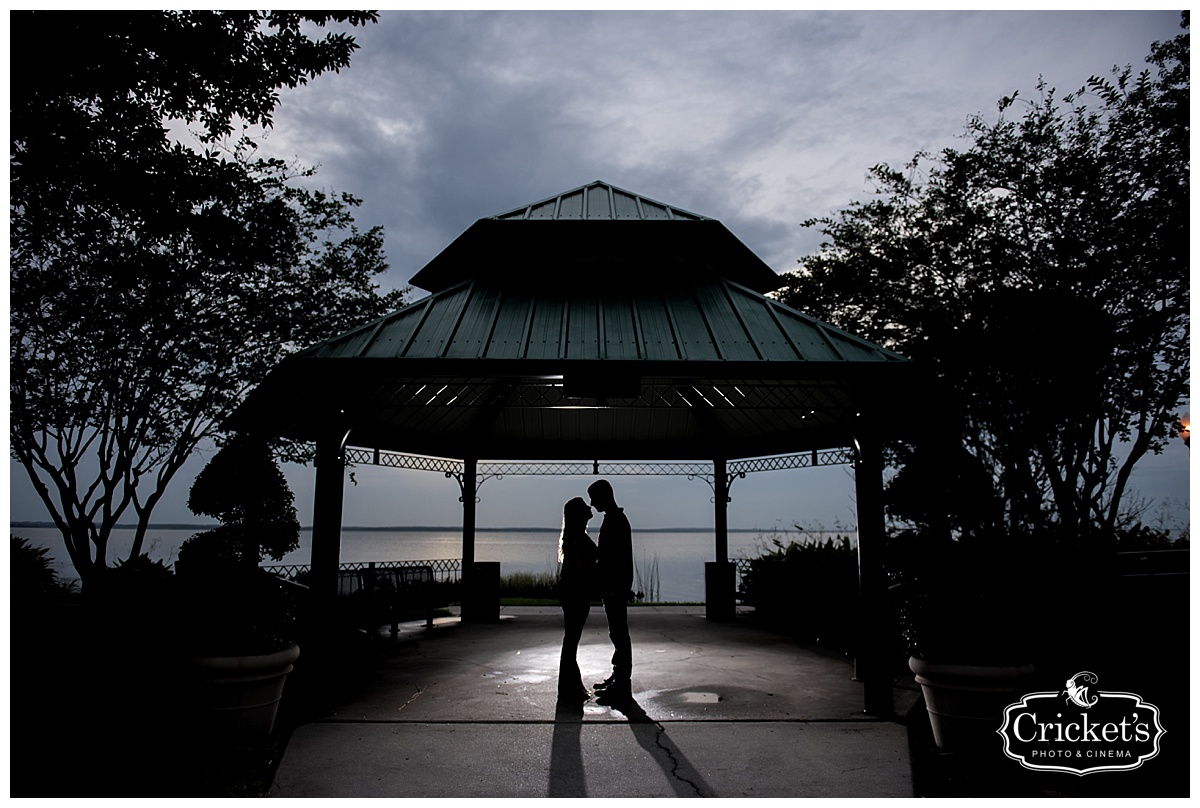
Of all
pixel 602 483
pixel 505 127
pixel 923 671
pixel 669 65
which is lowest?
pixel 923 671

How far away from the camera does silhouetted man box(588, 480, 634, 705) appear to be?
21.0 ft

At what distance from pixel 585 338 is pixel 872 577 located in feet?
11.1

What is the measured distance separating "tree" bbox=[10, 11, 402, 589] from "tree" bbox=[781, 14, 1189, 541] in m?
8.30

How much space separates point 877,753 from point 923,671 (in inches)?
26.3

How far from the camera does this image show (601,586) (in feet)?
21.0

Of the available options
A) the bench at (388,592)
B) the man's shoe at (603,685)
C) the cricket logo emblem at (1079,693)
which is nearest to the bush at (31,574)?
the bench at (388,592)

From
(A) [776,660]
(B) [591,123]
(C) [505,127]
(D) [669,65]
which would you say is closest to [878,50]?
(D) [669,65]

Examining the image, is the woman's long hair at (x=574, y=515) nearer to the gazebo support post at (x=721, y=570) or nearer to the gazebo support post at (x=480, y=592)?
the gazebo support post at (x=480, y=592)

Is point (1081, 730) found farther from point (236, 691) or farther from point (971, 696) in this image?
point (236, 691)

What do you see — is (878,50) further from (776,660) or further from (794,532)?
(794,532)

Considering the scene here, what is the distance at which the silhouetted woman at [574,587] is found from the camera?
6.42 m

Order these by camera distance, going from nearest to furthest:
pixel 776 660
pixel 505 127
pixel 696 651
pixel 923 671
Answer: pixel 923 671
pixel 505 127
pixel 776 660
pixel 696 651

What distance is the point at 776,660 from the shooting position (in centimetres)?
895

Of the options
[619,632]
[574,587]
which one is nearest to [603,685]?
[619,632]
